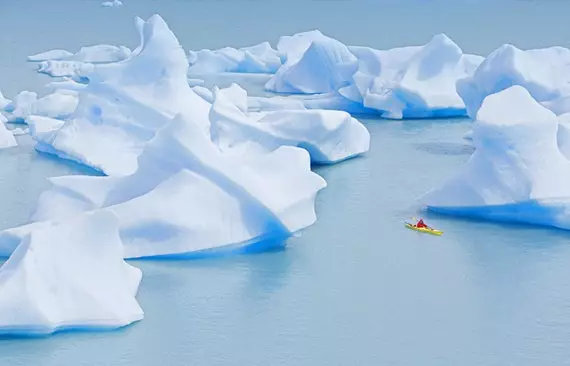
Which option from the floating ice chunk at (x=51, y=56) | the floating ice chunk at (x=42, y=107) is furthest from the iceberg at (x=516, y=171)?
the floating ice chunk at (x=51, y=56)

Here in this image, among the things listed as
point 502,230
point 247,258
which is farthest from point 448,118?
point 247,258

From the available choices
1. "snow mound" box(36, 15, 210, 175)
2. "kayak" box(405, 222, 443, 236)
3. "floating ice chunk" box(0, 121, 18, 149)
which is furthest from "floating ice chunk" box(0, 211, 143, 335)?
"floating ice chunk" box(0, 121, 18, 149)

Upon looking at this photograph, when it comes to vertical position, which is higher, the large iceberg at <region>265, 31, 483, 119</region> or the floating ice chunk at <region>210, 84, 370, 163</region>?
the floating ice chunk at <region>210, 84, 370, 163</region>

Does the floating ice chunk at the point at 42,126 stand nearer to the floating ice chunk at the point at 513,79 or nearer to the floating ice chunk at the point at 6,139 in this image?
the floating ice chunk at the point at 6,139

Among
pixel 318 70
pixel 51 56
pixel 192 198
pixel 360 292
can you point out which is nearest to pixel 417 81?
pixel 318 70

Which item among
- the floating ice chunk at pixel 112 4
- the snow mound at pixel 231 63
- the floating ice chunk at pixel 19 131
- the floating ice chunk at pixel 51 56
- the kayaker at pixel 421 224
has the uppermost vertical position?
the kayaker at pixel 421 224

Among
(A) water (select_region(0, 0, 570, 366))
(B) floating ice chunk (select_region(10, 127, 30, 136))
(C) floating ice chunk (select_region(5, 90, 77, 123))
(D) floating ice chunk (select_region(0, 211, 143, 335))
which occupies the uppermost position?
(D) floating ice chunk (select_region(0, 211, 143, 335))

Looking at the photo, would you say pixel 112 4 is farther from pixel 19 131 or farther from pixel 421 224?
pixel 421 224

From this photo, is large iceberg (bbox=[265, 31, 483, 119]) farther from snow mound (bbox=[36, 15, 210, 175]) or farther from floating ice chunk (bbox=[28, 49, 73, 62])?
floating ice chunk (bbox=[28, 49, 73, 62])
